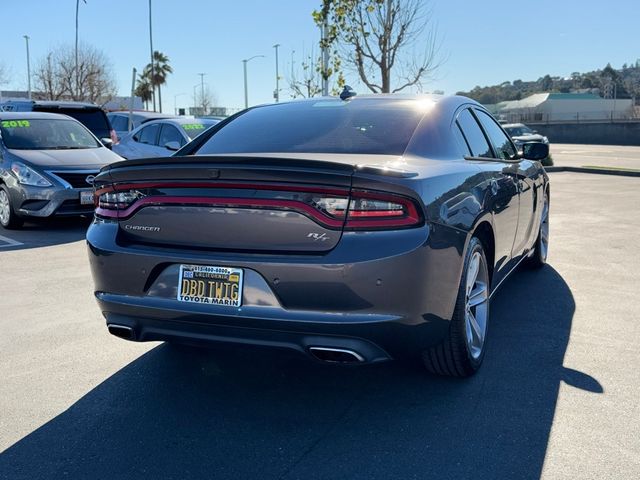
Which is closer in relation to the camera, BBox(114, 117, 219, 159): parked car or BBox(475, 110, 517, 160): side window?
BBox(475, 110, 517, 160): side window

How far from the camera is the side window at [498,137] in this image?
16.4 ft

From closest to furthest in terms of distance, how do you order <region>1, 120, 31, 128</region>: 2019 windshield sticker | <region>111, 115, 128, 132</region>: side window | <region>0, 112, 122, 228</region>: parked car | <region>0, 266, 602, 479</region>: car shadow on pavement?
<region>0, 266, 602, 479</region>: car shadow on pavement, <region>0, 112, 122, 228</region>: parked car, <region>1, 120, 31, 128</region>: 2019 windshield sticker, <region>111, 115, 128, 132</region>: side window

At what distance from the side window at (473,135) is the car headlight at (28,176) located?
Result: 6700 mm

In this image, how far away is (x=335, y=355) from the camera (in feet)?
9.87

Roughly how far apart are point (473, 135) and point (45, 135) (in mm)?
8187

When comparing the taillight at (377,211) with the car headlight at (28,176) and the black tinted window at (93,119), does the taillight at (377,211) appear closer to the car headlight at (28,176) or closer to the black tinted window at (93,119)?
the car headlight at (28,176)

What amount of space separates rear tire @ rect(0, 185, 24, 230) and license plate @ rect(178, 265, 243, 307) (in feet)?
23.9

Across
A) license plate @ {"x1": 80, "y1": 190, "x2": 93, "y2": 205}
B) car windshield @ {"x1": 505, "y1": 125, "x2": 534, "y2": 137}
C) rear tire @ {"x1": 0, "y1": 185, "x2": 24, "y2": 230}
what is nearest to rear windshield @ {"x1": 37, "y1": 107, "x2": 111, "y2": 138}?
rear tire @ {"x1": 0, "y1": 185, "x2": 24, "y2": 230}

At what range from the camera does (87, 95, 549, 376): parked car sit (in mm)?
2939

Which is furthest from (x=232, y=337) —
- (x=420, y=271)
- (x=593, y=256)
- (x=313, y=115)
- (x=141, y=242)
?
(x=593, y=256)

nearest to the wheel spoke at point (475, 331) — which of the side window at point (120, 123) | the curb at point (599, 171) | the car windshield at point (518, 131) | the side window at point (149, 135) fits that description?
the side window at point (149, 135)

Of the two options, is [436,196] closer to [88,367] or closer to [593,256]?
[88,367]

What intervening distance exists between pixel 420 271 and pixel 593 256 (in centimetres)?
498

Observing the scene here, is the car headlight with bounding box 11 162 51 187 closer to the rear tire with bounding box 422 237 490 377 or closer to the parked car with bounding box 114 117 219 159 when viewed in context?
the parked car with bounding box 114 117 219 159
